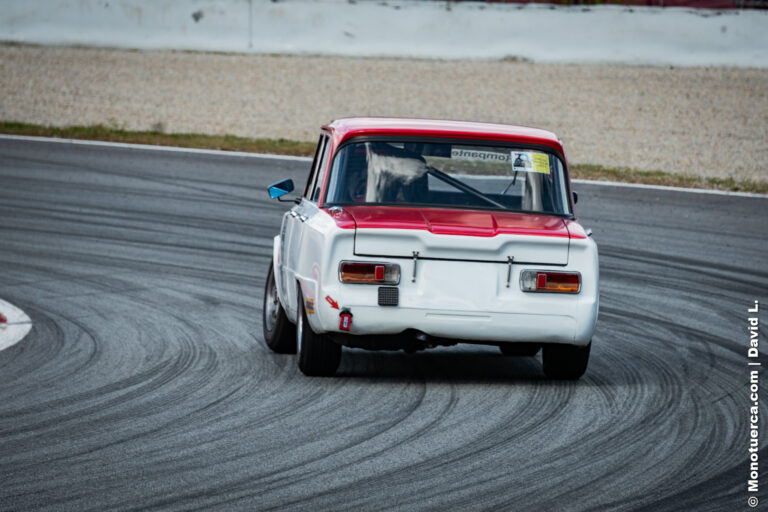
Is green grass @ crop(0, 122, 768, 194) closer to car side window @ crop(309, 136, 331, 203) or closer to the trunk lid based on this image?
car side window @ crop(309, 136, 331, 203)

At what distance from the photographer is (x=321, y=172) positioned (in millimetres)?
8047

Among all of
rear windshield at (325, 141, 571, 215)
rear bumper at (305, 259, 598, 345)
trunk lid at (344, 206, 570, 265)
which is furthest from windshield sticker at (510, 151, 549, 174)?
rear bumper at (305, 259, 598, 345)

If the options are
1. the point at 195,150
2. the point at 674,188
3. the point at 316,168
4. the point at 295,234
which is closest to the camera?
the point at 295,234

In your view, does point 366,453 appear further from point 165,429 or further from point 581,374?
point 581,374

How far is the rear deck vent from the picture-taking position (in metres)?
6.87

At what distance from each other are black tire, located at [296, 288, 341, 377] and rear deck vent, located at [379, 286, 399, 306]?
0.53 metres

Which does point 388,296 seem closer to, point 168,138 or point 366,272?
point 366,272

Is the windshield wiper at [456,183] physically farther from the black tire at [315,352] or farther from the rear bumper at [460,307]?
the black tire at [315,352]

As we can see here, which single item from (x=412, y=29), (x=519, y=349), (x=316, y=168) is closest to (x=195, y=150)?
(x=412, y=29)

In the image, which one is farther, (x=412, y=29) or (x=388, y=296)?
(x=412, y=29)

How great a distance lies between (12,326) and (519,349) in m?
3.65

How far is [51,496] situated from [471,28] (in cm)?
2627

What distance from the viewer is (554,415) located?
21.7 ft

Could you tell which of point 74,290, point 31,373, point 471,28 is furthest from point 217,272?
point 471,28
